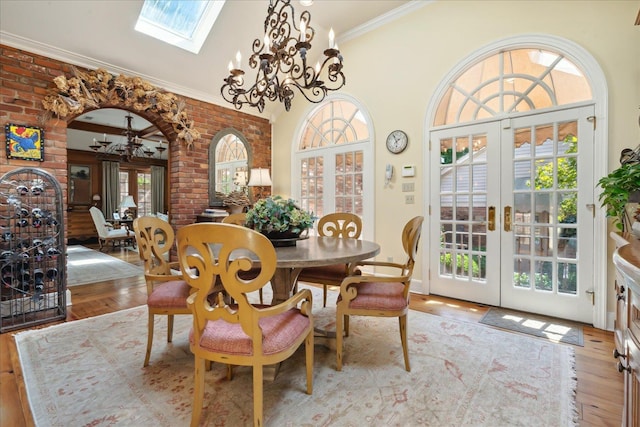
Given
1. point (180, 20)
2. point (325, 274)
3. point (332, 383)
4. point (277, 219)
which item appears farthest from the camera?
point (180, 20)

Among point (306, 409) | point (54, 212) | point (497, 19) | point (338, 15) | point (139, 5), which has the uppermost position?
point (338, 15)

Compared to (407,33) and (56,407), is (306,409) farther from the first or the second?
(407,33)

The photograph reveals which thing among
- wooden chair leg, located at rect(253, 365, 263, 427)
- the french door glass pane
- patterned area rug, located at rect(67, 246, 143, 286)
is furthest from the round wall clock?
patterned area rug, located at rect(67, 246, 143, 286)

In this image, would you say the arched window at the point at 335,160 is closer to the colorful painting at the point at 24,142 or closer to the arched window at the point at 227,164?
the arched window at the point at 227,164

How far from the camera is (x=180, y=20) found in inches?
137

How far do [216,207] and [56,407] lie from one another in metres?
3.20

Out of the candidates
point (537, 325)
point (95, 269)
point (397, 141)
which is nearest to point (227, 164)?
point (397, 141)

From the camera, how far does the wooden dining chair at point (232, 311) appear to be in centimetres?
118

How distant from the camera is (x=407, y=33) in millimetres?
3557

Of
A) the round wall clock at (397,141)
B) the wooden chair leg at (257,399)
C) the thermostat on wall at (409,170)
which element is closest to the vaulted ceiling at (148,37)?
the round wall clock at (397,141)

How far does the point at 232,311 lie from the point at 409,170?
2.83m

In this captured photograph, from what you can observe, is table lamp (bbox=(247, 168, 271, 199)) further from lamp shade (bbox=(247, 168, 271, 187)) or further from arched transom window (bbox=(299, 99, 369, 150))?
arched transom window (bbox=(299, 99, 369, 150))

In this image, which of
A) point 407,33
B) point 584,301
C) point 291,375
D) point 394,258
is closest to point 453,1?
point 407,33

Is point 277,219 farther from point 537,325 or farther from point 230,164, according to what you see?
point 230,164
